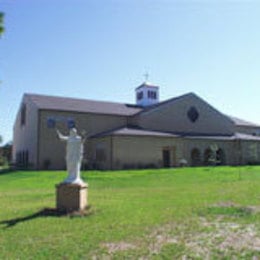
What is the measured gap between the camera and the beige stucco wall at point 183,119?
139 ft

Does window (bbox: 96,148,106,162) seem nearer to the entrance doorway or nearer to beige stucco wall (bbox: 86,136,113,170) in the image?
beige stucco wall (bbox: 86,136,113,170)

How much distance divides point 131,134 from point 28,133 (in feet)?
41.4

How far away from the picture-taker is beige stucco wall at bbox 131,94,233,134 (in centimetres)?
4231

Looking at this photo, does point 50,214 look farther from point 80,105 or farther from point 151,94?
point 151,94

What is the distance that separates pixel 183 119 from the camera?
44.3 metres

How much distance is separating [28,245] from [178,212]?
4.88 meters

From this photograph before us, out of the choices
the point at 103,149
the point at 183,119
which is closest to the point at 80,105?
the point at 103,149

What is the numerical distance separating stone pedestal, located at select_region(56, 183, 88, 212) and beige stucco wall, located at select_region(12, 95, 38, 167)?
26.9 m

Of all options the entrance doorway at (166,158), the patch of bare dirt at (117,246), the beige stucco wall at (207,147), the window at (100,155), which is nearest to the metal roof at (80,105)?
the window at (100,155)

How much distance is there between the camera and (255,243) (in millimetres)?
7648

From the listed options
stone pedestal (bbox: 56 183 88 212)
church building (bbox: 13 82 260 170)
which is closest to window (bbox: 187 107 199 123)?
church building (bbox: 13 82 260 170)

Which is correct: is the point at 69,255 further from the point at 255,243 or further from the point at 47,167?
the point at 47,167

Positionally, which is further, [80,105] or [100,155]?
[80,105]

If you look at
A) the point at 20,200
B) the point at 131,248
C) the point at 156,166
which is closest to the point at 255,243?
the point at 131,248
